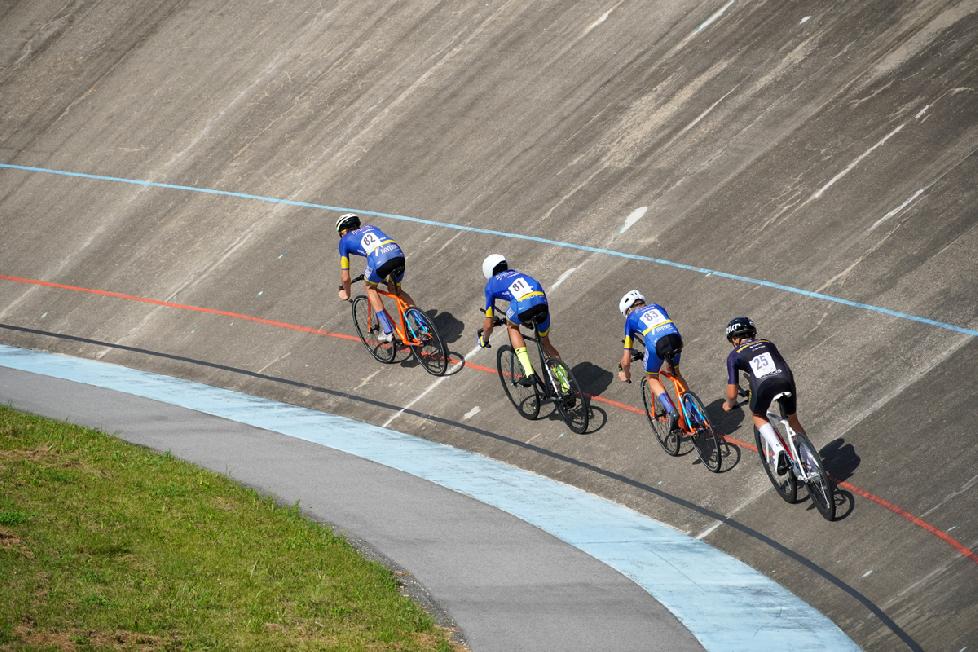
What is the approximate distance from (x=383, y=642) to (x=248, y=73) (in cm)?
1533

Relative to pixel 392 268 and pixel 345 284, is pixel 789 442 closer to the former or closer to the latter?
pixel 392 268

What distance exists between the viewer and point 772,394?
1017 centimetres

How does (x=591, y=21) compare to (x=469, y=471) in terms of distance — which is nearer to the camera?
(x=469, y=471)

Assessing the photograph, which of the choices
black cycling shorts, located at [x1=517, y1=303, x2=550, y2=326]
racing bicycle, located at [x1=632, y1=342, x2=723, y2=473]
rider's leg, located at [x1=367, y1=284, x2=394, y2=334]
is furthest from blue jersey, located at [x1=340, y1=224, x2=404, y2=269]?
racing bicycle, located at [x1=632, y1=342, x2=723, y2=473]

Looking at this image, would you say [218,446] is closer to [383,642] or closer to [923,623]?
[383,642]

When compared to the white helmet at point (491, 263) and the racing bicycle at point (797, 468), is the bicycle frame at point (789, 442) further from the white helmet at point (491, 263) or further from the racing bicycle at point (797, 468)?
the white helmet at point (491, 263)

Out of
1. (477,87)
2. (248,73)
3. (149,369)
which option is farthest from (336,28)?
(149,369)

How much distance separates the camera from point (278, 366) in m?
15.2

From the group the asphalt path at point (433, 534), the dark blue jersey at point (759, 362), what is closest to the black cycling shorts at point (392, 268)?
the asphalt path at point (433, 534)

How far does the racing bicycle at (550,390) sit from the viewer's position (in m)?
12.5

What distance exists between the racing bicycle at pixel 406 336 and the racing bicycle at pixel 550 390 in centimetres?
103

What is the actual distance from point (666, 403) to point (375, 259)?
402cm

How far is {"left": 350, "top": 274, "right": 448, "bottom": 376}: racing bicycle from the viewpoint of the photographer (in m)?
13.8

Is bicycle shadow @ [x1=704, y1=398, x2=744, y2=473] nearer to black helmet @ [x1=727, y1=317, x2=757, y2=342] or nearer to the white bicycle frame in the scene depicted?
the white bicycle frame
